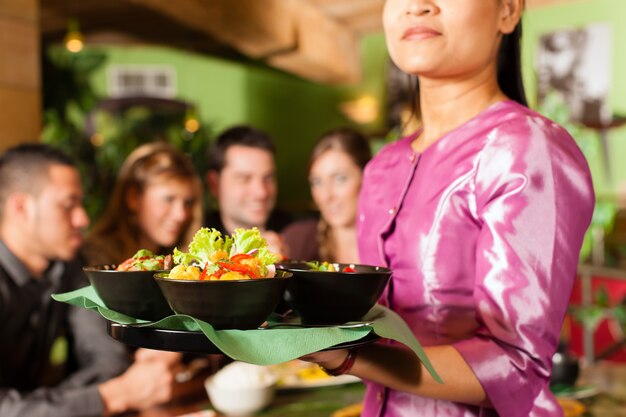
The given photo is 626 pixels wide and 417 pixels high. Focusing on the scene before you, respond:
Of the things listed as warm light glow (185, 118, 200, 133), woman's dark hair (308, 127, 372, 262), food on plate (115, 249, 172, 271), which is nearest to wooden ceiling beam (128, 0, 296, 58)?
warm light glow (185, 118, 200, 133)

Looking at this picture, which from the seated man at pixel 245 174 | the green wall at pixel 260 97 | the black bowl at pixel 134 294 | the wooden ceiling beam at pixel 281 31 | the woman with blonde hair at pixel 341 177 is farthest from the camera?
the green wall at pixel 260 97

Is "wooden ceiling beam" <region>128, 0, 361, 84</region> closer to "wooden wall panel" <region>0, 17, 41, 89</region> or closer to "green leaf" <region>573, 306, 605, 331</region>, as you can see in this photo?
"wooden wall panel" <region>0, 17, 41, 89</region>

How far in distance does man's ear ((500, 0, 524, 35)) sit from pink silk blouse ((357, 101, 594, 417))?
0.13 m

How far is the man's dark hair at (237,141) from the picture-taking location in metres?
3.37

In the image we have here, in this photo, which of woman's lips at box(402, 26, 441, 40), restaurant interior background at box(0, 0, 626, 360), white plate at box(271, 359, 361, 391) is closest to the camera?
woman's lips at box(402, 26, 441, 40)

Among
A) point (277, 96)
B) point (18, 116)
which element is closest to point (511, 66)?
point (18, 116)

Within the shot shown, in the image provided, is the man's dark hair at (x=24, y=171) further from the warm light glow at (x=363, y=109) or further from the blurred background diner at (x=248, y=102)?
the warm light glow at (x=363, y=109)

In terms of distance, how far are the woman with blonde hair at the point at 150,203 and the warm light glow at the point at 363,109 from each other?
6557 mm

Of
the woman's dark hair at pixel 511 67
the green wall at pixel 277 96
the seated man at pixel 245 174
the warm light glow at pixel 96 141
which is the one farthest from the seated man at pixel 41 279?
Result: the green wall at pixel 277 96

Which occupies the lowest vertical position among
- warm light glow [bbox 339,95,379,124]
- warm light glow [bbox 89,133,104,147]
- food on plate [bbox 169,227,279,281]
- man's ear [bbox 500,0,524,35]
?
food on plate [bbox 169,227,279,281]

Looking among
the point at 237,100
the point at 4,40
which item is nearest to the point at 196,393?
the point at 4,40

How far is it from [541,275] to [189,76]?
983 centimetres

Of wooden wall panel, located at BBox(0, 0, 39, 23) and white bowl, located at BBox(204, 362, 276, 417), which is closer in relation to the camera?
white bowl, located at BBox(204, 362, 276, 417)

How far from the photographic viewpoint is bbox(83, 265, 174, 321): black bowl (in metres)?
0.85
